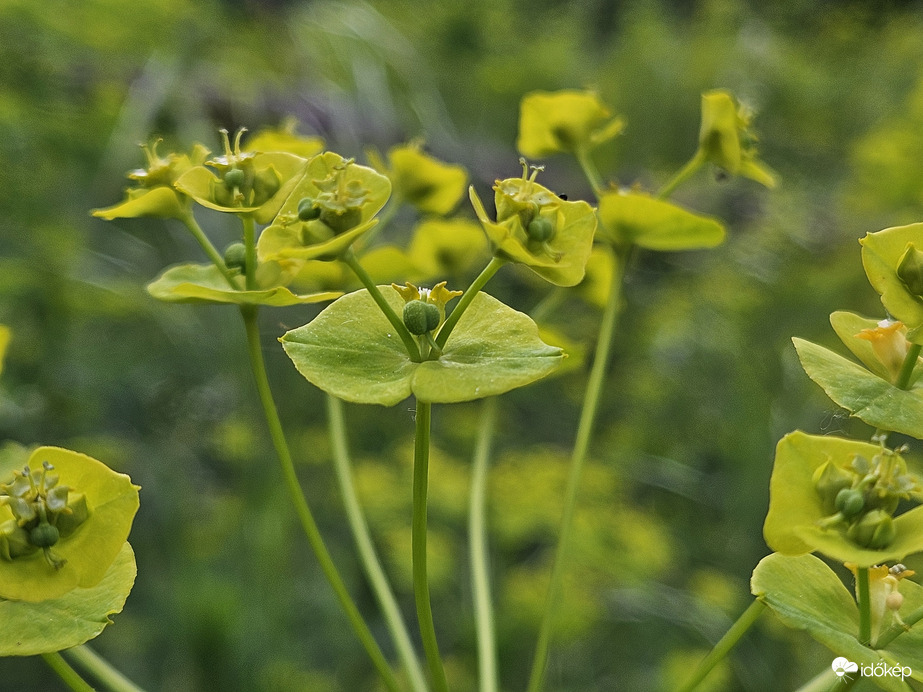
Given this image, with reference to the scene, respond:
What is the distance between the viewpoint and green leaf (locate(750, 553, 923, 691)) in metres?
0.48

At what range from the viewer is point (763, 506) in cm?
211

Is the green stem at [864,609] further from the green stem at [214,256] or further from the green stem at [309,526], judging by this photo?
the green stem at [214,256]

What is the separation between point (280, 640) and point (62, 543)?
49.6 inches

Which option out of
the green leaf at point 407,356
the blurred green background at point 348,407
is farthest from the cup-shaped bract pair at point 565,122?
the green leaf at point 407,356

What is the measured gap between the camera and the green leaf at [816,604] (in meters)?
0.48

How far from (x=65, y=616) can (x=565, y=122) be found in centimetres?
70

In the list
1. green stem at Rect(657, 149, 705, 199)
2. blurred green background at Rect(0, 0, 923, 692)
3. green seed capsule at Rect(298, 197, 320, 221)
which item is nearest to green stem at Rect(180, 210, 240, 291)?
green seed capsule at Rect(298, 197, 320, 221)

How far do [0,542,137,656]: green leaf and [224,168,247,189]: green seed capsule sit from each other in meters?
0.27

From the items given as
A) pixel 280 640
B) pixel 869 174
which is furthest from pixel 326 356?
pixel 869 174

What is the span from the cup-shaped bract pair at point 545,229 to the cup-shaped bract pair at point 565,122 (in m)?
0.35

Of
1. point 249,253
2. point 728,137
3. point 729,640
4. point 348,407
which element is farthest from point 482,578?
point 348,407

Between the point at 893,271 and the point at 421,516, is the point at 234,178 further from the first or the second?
the point at 893,271

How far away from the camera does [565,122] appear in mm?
944

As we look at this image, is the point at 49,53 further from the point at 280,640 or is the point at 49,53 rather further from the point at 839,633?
the point at 839,633
